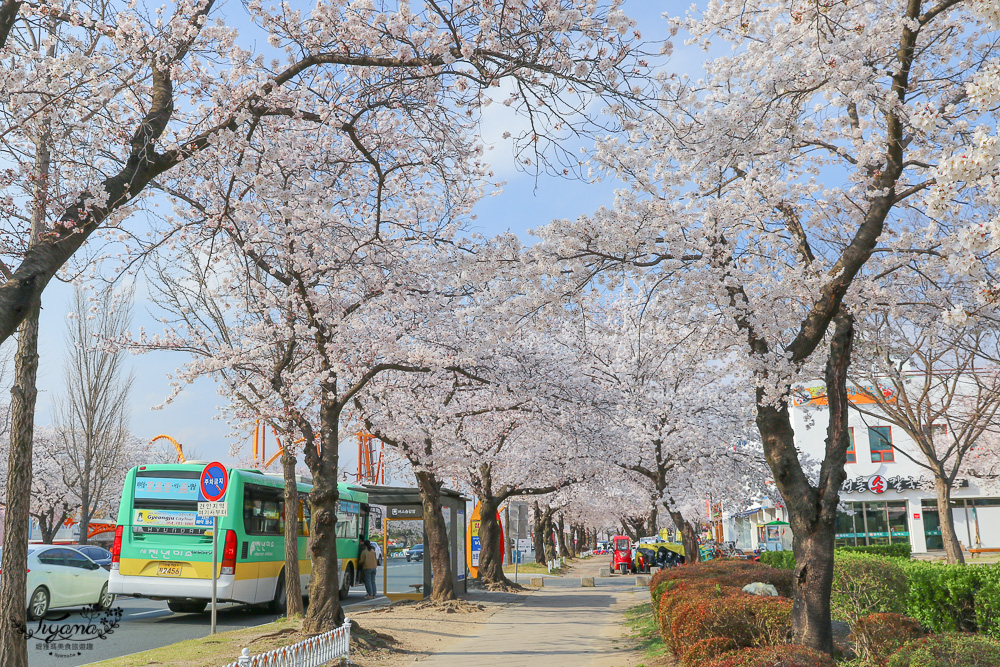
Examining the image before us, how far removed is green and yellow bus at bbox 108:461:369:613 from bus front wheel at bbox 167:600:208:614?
36 mm

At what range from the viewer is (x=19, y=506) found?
808 cm

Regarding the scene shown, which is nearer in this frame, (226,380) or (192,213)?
(192,213)

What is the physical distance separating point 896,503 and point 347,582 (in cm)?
3803

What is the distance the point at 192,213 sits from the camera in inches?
495

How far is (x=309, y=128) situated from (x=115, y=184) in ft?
11.9

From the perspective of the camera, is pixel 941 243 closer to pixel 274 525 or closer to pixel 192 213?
pixel 192 213

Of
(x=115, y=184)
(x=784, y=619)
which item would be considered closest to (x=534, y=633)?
(x=784, y=619)

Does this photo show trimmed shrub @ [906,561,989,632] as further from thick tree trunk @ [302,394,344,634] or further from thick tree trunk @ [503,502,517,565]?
thick tree trunk @ [503,502,517,565]

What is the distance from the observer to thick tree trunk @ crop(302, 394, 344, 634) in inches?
463

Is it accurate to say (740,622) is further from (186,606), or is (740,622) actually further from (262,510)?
(186,606)

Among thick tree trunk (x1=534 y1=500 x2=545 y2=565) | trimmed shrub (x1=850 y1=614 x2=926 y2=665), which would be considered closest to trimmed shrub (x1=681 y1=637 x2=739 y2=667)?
trimmed shrub (x1=850 y1=614 x2=926 y2=665)

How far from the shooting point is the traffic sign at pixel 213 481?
13.3m

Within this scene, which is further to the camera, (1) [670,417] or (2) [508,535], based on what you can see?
(2) [508,535]

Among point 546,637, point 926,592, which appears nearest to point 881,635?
point 926,592
